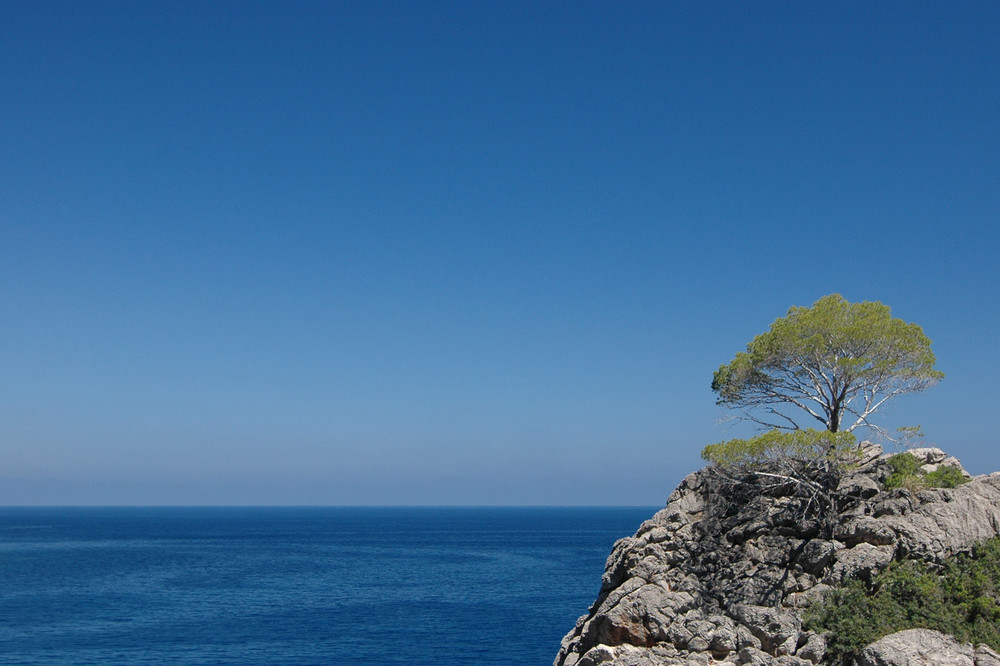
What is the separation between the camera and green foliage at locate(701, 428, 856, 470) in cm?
3241

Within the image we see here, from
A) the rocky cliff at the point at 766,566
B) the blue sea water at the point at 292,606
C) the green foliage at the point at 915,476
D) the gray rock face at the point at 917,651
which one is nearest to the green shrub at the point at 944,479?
the green foliage at the point at 915,476

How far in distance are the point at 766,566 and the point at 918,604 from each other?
5.82 metres

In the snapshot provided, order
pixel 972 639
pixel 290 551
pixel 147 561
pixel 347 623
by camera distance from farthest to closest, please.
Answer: pixel 290 551 < pixel 147 561 < pixel 347 623 < pixel 972 639

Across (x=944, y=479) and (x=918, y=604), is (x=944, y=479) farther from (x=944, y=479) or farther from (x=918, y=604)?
(x=918, y=604)

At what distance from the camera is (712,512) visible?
36.0 meters

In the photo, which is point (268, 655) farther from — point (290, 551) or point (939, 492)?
point (290, 551)

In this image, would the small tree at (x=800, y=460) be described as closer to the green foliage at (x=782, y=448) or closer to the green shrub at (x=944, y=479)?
the green foliage at (x=782, y=448)

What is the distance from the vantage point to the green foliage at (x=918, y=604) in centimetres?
2822

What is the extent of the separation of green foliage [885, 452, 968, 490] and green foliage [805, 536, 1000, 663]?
3406mm

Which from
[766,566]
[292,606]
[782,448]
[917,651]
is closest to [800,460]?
[782,448]

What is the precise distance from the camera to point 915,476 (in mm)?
33531

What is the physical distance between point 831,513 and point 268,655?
4585cm

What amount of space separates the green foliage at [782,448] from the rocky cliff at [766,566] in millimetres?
1902

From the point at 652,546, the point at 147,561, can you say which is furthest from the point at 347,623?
the point at 147,561
